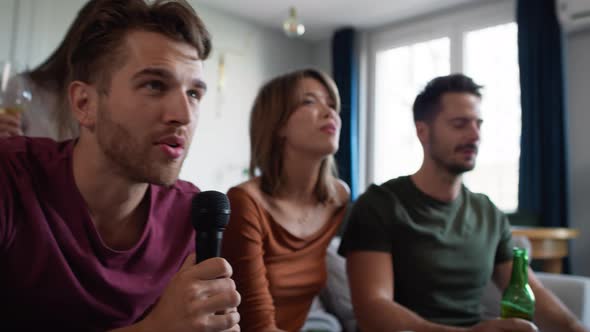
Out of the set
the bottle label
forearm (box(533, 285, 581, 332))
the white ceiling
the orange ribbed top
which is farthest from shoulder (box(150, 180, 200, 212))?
the white ceiling

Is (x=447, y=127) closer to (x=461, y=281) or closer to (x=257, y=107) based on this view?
(x=461, y=281)

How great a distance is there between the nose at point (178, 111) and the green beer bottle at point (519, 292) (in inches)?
31.4

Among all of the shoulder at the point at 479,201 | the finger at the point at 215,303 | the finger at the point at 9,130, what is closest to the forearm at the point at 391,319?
the shoulder at the point at 479,201

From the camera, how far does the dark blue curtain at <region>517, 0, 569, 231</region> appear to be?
331 centimetres

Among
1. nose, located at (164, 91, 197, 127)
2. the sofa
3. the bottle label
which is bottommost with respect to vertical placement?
the sofa

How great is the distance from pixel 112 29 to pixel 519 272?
103 cm

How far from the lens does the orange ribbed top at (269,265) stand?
3.73ft

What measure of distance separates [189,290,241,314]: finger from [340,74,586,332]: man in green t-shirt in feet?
2.06

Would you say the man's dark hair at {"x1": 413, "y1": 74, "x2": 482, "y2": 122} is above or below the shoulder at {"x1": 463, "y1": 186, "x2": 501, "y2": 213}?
above

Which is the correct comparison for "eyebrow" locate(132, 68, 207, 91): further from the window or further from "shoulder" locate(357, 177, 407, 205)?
the window

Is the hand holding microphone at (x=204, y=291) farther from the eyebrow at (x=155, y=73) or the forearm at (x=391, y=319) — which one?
the forearm at (x=391, y=319)

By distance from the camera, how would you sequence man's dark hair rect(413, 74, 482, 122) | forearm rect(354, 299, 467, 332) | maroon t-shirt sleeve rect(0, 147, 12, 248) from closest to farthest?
maroon t-shirt sleeve rect(0, 147, 12, 248) < forearm rect(354, 299, 467, 332) < man's dark hair rect(413, 74, 482, 122)

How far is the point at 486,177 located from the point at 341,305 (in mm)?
2637

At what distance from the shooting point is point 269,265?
1.24 m
